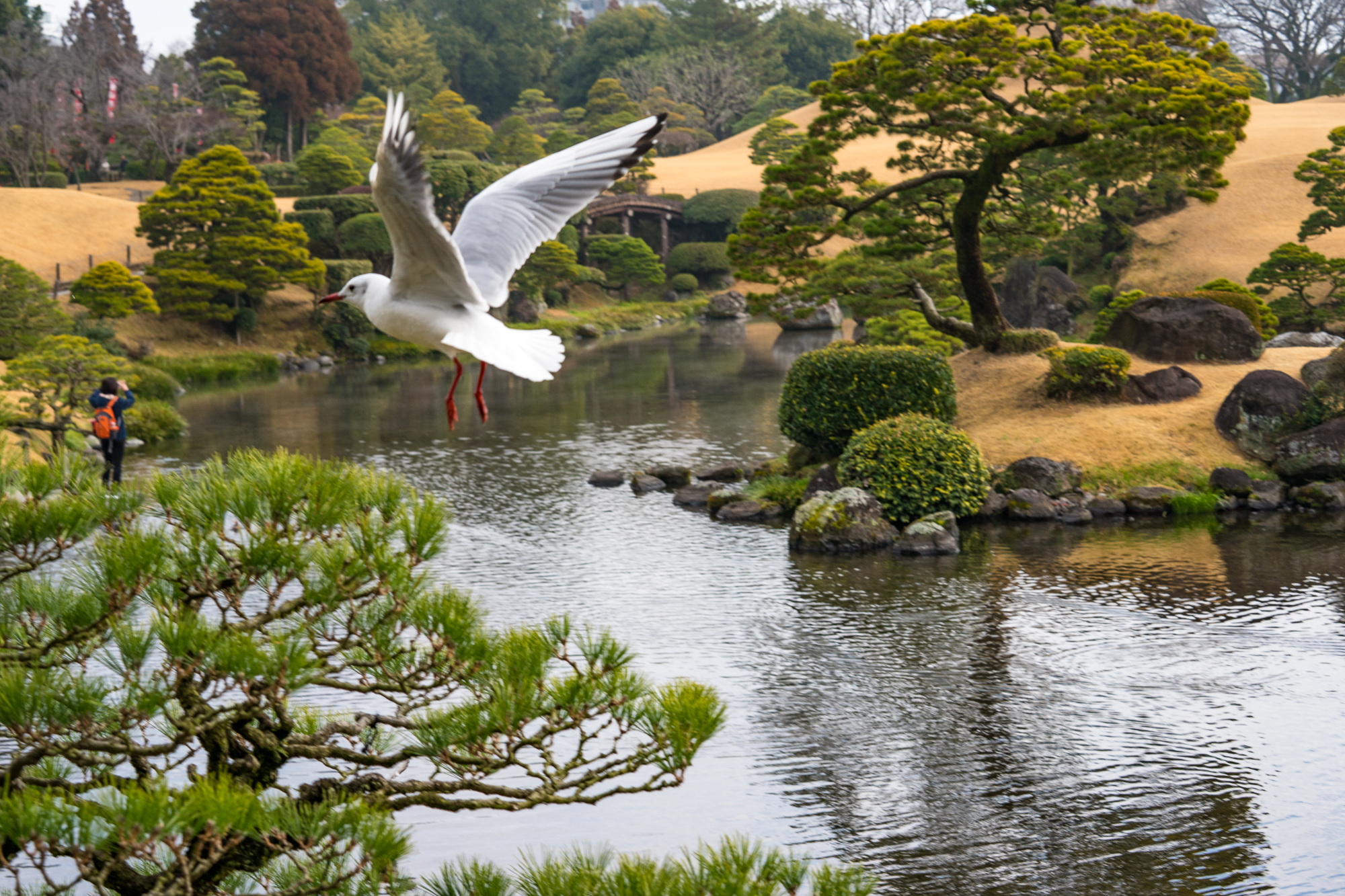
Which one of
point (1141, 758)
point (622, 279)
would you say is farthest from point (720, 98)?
point (1141, 758)

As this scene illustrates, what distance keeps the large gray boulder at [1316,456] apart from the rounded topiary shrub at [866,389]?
339 cm

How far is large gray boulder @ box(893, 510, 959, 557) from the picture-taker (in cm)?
1043

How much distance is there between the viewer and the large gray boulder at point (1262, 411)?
1226cm

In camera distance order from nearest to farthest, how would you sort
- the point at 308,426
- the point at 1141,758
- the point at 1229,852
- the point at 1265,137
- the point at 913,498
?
the point at 1229,852
the point at 1141,758
the point at 913,498
the point at 308,426
the point at 1265,137

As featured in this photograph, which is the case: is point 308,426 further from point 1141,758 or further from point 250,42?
point 250,42

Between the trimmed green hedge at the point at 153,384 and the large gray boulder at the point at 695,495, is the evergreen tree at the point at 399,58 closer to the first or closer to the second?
the trimmed green hedge at the point at 153,384

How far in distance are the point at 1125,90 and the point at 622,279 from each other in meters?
32.3

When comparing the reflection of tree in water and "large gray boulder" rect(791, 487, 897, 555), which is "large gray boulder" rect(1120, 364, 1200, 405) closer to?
"large gray boulder" rect(791, 487, 897, 555)

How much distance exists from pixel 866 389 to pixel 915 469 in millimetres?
1421

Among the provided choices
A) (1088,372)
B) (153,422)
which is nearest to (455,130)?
(153,422)

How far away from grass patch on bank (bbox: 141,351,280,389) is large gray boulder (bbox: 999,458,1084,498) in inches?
800

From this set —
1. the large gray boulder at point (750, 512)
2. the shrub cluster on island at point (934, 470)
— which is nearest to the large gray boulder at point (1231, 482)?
the shrub cluster on island at point (934, 470)

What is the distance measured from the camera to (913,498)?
1105 cm

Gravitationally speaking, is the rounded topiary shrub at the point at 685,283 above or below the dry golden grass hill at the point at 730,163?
below
